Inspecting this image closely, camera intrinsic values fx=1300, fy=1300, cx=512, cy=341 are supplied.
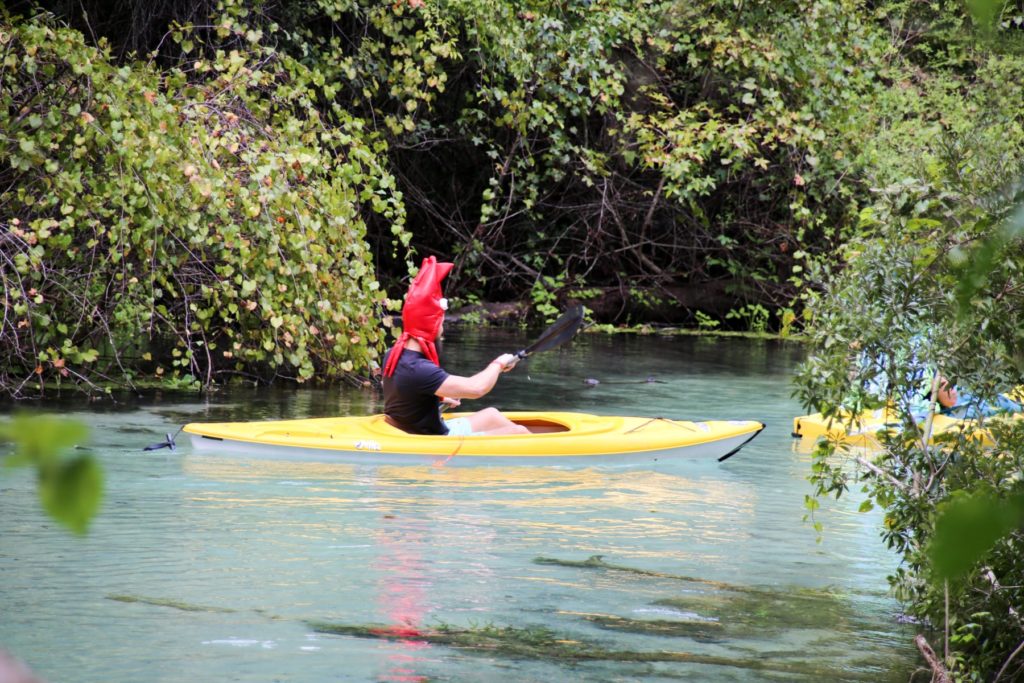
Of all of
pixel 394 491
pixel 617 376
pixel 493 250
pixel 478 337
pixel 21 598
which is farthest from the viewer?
pixel 493 250

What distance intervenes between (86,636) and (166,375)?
6.46m

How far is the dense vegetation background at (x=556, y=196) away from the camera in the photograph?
3.61 meters

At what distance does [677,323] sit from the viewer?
1638 cm

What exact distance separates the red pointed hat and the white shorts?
1.32 feet

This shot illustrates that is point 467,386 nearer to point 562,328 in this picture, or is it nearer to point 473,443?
point 473,443

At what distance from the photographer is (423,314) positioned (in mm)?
6922

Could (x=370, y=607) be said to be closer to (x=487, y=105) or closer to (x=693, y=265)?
(x=487, y=105)

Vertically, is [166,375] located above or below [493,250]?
below

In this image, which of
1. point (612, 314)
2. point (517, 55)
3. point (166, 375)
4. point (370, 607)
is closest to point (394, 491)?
point (370, 607)

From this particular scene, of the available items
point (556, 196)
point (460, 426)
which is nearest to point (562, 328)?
point (460, 426)

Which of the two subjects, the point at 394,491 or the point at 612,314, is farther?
the point at 612,314

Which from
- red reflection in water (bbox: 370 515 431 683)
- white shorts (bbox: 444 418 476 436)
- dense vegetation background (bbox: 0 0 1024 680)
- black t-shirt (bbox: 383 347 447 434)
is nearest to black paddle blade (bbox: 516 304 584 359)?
white shorts (bbox: 444 418 476 436)

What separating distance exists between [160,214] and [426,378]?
2.30 m

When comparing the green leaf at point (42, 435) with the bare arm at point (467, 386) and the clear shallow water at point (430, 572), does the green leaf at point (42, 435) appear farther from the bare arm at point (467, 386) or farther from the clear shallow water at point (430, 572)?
the bare arm at point (467, 386)
